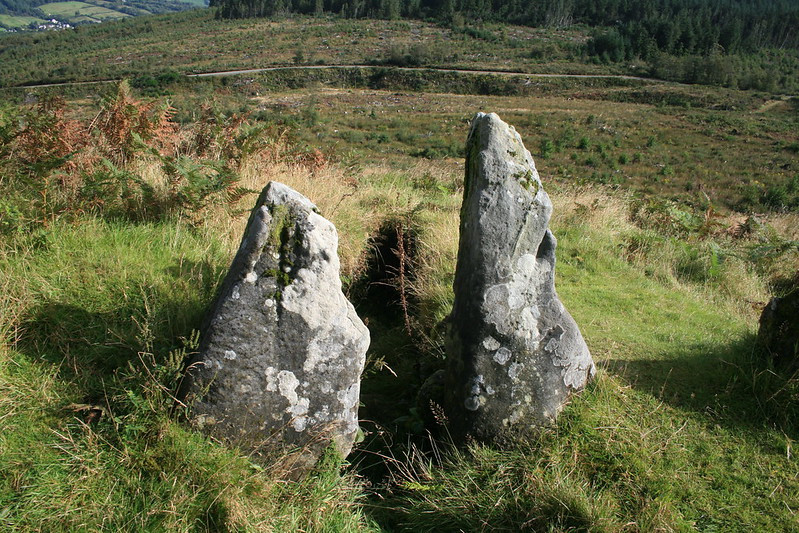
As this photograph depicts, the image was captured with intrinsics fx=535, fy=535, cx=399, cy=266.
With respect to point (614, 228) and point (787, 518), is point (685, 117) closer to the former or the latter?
point (614, 228)

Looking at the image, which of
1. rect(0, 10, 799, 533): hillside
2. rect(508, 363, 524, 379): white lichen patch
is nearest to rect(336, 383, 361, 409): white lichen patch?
rect(0, 10, 799, 533): hillside

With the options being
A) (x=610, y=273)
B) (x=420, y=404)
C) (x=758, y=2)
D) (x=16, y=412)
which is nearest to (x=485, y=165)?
(x=420, y=404)

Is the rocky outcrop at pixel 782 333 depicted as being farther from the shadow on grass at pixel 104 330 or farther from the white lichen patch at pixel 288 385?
the shadow on grass at pixel 104 330

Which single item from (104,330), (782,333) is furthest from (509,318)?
(104,330)

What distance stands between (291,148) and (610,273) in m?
5.86

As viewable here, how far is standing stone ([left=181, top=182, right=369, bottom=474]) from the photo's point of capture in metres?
3.75

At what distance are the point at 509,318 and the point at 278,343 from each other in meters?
1.75

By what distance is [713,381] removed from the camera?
479 centimetres

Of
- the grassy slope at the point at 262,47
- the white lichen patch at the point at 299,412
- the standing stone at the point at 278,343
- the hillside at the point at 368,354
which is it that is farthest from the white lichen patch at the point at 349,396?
the grassy slope at the point at 262,47

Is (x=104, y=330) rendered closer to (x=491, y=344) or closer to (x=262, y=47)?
(x=491, y=344)

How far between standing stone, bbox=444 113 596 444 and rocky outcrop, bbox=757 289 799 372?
6.10 ft

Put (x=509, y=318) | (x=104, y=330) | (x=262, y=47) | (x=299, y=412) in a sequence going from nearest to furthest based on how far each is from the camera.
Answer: (x=299, y=412), (x=509, y=318), (x=104, y=330), (x=262, y=47)

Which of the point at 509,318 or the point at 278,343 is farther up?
the point at 509,318

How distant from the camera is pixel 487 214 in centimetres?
415
